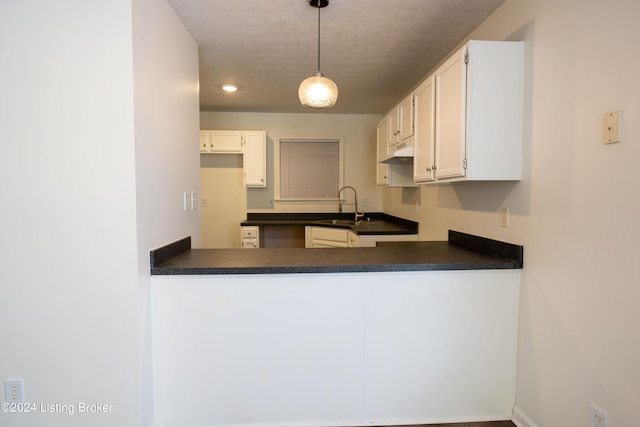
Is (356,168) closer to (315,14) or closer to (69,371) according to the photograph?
(315,14)

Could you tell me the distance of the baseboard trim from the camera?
1.67 metres

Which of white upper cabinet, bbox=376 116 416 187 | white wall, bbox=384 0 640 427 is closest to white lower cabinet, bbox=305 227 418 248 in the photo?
white upper cabinet, bbox=376 116 416 187

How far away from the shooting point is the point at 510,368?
1.78 metres

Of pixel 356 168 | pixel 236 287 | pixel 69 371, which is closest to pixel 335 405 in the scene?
pixel 236 287

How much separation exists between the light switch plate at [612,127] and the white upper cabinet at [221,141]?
366 centimetres

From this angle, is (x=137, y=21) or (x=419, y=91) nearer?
(x=137, y=21)

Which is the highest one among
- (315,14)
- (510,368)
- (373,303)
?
(315,14)

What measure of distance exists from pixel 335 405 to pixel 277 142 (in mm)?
3472

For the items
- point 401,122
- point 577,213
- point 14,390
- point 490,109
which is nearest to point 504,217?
point 577,213

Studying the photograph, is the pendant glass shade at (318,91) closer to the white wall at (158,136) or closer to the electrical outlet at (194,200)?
the white wall at (158,136)

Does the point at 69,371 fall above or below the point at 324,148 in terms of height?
below

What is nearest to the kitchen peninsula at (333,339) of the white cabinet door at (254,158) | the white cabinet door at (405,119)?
the white cabinet door at (405,119)

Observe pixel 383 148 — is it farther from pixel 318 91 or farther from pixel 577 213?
pixel 577 213

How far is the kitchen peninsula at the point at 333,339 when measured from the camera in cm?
165
